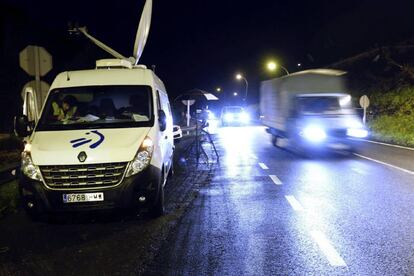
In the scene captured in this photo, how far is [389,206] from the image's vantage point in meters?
7.70

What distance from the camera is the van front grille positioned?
6281 millimetres

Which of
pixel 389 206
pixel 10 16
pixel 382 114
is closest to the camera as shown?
pixel 389 206

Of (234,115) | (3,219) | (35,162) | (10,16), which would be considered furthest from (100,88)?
(234,115)

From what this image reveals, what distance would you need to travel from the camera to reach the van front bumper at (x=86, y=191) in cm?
628

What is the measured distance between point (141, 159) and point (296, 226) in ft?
7.95

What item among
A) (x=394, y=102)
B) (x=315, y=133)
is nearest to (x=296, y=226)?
(x=315, y=133)

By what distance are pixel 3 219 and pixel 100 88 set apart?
267 centimetres

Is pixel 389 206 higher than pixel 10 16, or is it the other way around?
pixel 10 16

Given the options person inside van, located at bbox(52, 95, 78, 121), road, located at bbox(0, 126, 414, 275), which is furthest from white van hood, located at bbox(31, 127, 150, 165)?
road, located at bbox(0, 126, 414, 275)

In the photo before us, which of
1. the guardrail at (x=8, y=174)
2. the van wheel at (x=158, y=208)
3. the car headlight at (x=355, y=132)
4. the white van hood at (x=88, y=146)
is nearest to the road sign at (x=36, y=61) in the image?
the guardrail at (x=8, y=174)

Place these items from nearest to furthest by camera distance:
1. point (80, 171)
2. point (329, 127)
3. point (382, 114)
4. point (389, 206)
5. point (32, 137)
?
point (80, 171) → point (32, 137) → point (389, 206) → point (329, 127) → point (382, 114)

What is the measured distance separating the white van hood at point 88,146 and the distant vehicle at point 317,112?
11322 mm

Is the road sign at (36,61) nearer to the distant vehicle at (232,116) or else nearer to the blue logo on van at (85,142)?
the blue logo on van at (85,142)

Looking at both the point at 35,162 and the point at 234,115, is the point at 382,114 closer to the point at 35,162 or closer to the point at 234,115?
the point at 234,115
